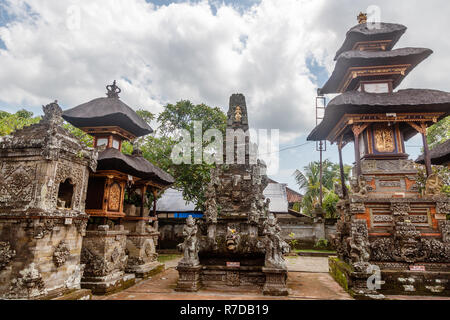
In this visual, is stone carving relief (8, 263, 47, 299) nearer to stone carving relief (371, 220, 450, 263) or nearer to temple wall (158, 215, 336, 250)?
stone carving relief (371, 220, 450, 263)

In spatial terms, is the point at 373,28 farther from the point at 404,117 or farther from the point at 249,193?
the point at 249,193

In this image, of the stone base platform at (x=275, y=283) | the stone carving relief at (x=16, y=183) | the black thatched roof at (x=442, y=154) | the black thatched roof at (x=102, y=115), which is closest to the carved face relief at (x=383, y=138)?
the black thatched roof at (x=442, y=154)

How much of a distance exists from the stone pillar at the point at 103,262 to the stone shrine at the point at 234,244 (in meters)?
2.23

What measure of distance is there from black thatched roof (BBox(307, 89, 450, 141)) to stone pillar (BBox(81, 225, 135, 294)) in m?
8.85

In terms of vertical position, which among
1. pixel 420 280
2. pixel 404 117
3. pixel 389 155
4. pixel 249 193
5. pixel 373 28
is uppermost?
pixel 373 28

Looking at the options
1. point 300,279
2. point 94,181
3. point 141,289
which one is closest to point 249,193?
point 300,279

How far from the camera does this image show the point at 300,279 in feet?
33.6

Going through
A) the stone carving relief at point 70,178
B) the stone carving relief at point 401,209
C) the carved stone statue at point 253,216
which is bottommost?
the carved stone statue at point 253,216

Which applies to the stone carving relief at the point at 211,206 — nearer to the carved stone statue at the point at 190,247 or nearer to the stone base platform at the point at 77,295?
the carved stone statue at the point at 190,247

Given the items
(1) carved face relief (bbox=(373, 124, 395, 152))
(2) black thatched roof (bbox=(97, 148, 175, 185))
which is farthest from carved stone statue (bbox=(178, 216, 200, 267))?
(1) carved face relief (bbox=(373, 124, 395, 152))

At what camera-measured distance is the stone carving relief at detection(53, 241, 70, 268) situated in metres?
6.11

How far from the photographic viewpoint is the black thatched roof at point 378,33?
10789 mm
